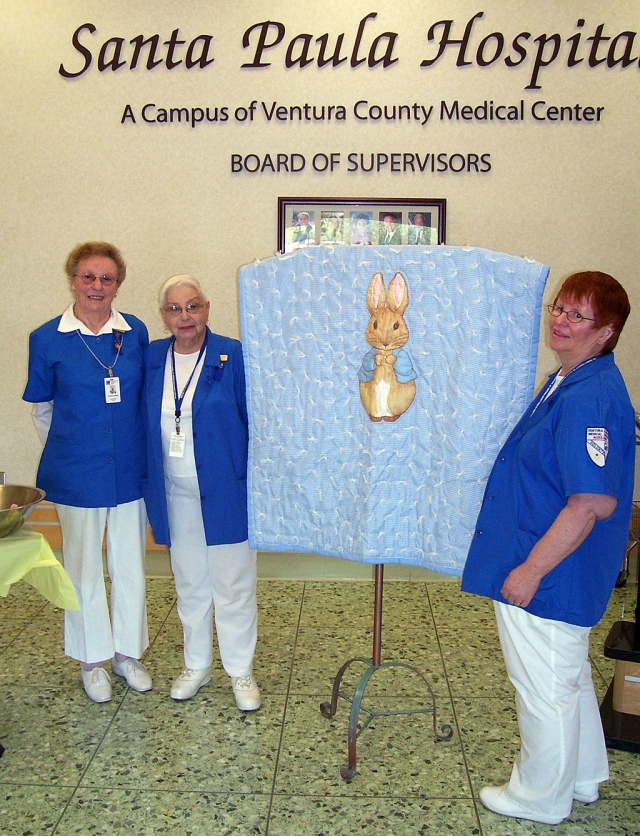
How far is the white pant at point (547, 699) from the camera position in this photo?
2.19 metres

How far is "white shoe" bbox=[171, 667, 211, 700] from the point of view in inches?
120

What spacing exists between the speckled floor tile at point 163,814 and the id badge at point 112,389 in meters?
1.23

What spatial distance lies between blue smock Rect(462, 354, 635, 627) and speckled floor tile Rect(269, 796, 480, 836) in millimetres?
675

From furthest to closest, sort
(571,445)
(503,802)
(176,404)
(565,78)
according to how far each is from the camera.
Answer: (565,78)
(176,404)
(503,802)
(571,445)

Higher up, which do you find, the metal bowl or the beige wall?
the beige wall

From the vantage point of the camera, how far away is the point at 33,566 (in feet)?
8.36

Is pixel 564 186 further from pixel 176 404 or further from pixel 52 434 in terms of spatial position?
pixel 52 434

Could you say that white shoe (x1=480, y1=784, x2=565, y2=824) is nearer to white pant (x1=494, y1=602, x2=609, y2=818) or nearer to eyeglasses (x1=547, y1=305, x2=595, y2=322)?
white pant (x1=494, y1=602, x2=609, y2=818)

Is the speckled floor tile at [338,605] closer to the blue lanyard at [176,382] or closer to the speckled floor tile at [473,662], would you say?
the speckled floor tile at [473,662]

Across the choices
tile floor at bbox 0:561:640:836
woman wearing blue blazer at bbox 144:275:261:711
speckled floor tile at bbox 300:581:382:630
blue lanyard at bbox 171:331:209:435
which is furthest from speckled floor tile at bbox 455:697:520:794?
blue lanyard at bbox 171:331:209:435

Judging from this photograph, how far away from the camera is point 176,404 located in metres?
2.83

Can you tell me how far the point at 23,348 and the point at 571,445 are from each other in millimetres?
3271

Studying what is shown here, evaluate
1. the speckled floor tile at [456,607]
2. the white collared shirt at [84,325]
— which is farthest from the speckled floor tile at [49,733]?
the speckled floor tile at [456,607]

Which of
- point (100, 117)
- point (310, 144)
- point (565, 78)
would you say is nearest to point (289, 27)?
point (310, 144)
